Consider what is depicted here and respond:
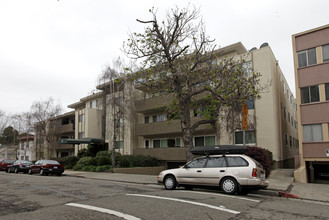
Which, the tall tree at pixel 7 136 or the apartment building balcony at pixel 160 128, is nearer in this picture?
the apartment building balcony at pixel 160 128

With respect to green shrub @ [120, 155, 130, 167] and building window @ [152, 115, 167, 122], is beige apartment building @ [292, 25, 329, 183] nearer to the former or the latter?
building window @ [152, 115, 167, 122]

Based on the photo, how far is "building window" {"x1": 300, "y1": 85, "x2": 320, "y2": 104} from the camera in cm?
1750

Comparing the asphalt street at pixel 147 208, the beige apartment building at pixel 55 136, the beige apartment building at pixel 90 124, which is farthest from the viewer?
the beige apartment building at pixel 55 136

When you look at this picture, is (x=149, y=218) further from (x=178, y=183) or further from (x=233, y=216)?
(x=178, y=183)

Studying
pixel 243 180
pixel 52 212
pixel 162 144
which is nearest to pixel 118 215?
pixel 52 212

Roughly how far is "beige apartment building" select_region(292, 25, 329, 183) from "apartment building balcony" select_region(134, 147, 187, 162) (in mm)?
10253

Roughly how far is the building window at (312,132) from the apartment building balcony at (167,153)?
10267 millimetres

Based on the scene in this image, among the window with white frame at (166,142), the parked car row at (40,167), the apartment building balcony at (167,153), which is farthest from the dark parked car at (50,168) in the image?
the window with white frame at (166,142)

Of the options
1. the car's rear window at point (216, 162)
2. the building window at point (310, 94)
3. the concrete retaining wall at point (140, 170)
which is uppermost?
the building window at point (310, 94)

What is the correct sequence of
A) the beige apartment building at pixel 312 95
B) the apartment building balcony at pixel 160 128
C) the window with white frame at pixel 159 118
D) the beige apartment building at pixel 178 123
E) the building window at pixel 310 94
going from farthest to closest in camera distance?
1. the window with white frame at pixel 159 118
2. the apartment building balcony at pixel 160 128
3. the beige apartment building at pixel 178 123
4. the building window at pixel 310 94
5. the beige apartment building at pixel 312 95

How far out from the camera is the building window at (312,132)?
17.2 m

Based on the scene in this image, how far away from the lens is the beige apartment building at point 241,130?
20.9 metres

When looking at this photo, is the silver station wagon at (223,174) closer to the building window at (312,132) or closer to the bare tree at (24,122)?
the building window at (312,132)

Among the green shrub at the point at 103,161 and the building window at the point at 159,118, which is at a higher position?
the building window at the point at 159,118
